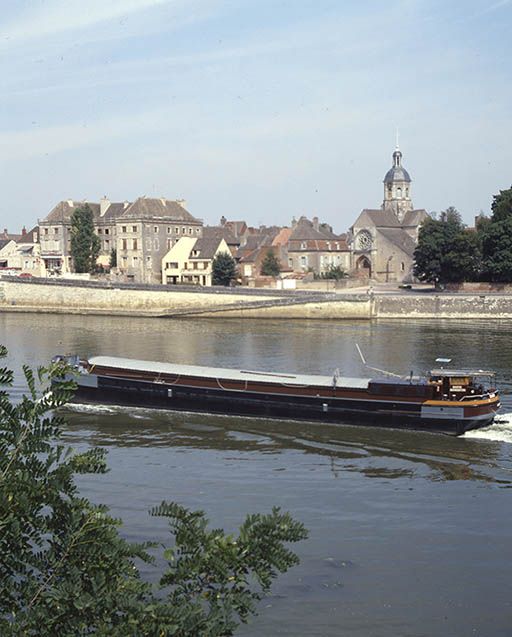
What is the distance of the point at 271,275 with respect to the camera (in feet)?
311

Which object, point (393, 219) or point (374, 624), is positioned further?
point (393, 219)

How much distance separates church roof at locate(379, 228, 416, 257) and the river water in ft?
194

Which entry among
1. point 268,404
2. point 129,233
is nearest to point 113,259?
point 129,233

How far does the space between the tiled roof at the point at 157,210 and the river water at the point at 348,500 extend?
55791 mm

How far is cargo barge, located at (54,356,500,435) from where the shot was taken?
95.0 ft

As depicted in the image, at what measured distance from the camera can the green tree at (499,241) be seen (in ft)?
240

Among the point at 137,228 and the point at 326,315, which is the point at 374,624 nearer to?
the point at 326,315

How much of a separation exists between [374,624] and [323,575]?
2.09 metres

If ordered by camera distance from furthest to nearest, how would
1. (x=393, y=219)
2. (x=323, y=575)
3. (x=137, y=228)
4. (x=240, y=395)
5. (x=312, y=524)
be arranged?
1. (x=393, y=219)
2. (x=137, y=228)
3. (x=240, y=395)
4. (x=312, y=524)
5. (x=323, y=575)

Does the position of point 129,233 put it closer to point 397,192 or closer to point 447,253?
point 447,253

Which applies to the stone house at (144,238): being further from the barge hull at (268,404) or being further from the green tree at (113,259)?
the barge hull at (268,404)

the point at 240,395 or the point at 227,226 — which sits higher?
the point at 227,226

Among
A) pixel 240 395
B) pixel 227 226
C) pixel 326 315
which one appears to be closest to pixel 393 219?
pixel 227 226

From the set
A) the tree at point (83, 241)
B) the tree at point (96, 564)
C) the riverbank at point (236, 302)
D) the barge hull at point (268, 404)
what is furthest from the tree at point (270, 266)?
the tree at point (96, 564)
